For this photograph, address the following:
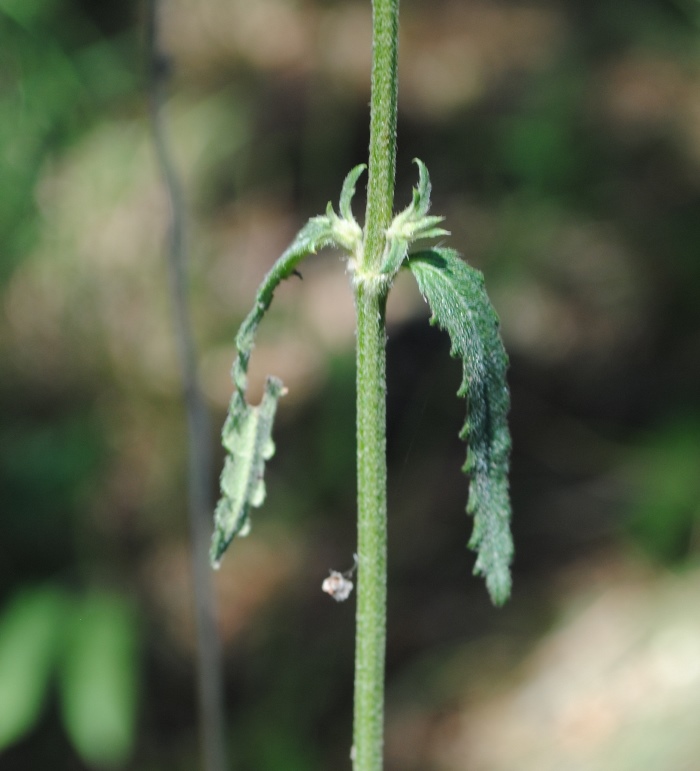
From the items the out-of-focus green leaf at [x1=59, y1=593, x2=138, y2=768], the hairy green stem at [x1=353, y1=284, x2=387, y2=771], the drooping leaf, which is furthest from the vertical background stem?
the hairy green stem at [x1=353, y1=284, x2=387, y2=771]

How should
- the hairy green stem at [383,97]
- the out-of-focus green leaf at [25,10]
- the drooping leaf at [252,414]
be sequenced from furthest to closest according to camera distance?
1. the out-of-focus green leaf at [25,10]
2. the drooping leaf at [252,414]
3. the hairy green stem at [383,97]

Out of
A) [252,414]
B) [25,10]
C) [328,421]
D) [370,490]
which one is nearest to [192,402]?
[252,414]

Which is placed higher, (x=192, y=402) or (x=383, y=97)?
(x=383, y=97)

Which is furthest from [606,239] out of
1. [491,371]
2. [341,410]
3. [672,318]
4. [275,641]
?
[491,371]

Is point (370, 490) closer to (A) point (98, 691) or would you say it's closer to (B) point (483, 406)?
(B) point (483, 406)

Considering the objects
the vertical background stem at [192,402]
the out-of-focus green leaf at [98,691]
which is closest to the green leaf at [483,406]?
the vertical background stem at [192,402]

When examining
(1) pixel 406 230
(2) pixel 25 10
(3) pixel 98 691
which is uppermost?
(2) pixel 25 10

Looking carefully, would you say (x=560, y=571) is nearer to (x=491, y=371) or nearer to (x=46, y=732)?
(x=46, y=732)

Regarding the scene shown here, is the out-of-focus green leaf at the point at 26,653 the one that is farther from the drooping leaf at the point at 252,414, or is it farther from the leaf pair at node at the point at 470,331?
the leaf pair at node at the point at 470,331
